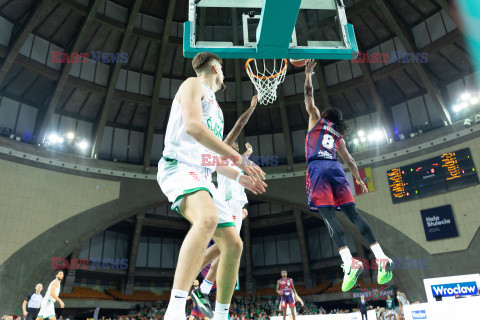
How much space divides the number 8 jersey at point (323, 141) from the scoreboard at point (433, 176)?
1763 centimetres

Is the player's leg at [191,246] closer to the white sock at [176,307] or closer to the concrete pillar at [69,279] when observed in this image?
the white sock at [176,307]

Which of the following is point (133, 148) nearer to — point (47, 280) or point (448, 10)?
point (47, 280)

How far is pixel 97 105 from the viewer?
24266 mm

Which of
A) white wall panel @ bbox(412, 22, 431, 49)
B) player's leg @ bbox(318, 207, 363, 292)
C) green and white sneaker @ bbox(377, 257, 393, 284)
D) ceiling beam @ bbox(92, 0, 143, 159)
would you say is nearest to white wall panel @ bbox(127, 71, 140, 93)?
ceiling beam @ bbox(92, 0, 143, 159)

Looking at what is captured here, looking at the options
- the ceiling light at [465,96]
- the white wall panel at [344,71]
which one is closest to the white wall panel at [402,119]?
the ceiling light at [465,96]

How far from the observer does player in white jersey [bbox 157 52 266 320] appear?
2479mm

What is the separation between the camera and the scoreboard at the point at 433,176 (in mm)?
19688

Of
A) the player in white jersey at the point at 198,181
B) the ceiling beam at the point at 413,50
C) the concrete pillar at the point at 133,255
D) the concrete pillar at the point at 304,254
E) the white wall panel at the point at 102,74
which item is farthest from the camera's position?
the concrete pillar at the point at 304,254

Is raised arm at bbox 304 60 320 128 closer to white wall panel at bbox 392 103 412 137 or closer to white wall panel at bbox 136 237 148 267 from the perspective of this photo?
white wall panel at bbox 392 103 412 137

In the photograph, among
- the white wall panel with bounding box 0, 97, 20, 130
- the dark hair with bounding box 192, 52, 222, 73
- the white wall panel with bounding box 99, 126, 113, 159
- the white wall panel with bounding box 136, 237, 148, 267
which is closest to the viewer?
the dark hair with bounding box 192, 52, 222, 73

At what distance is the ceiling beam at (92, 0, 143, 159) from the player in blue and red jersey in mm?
16822

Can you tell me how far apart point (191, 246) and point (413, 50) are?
22.0 meters

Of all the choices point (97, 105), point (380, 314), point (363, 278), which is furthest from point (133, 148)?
point (363, 278)

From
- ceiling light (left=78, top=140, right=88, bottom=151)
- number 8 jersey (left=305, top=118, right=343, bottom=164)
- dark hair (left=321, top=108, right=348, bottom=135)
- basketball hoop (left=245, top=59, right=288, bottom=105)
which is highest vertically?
ceiling light (left=78, top=140, right=88, bottom=151)
